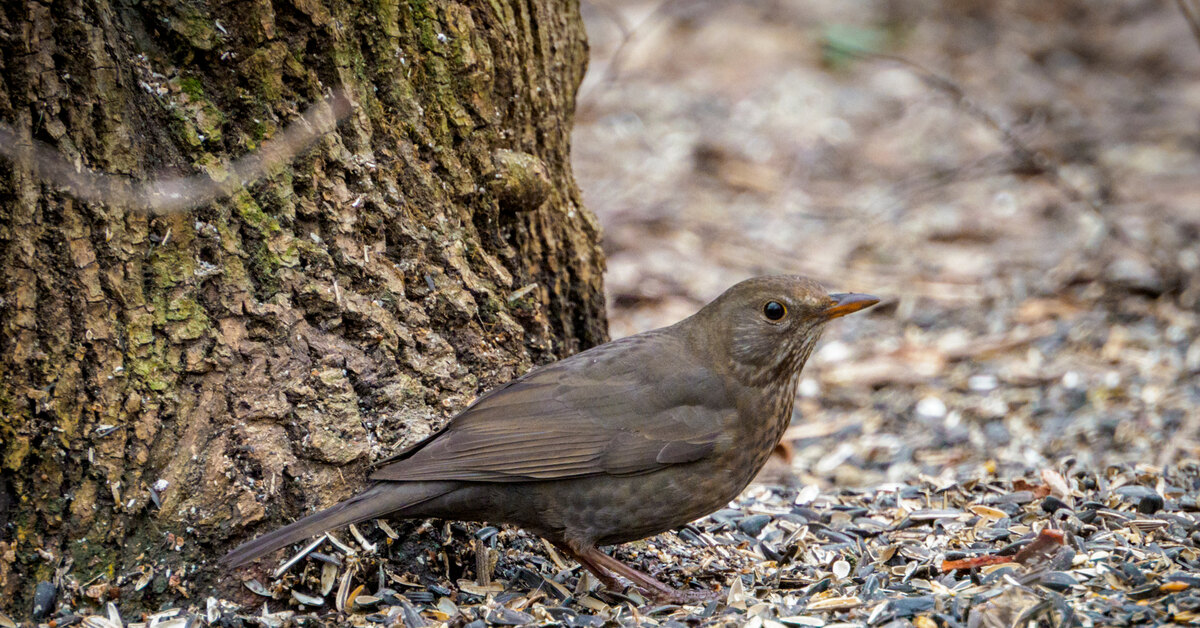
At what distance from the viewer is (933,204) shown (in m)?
8.36

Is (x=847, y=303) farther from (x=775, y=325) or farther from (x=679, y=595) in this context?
(x=679, y=595)

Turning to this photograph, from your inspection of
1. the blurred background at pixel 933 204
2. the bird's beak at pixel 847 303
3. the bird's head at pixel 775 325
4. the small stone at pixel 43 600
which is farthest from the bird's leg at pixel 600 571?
the blurred background at pixel 933 204

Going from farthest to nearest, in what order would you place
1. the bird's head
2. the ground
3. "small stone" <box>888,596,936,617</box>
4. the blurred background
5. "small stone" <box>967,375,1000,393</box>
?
1. "small stone" <box>967,375,1000,393</box>
2. the blurred background
3. the bird's head
4. the ground
5. "small stone" <box>888,596,936,617</box>

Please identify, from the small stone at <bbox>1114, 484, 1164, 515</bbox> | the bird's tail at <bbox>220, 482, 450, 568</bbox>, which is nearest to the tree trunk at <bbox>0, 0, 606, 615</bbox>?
the bird's tail at <bbox>220, 482, 450, 568</bbox>

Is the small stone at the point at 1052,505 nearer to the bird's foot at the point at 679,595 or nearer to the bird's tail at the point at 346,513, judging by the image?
the bird's foot at the point at 679,595

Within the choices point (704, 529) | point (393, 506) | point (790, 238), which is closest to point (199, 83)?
point (393, 506)

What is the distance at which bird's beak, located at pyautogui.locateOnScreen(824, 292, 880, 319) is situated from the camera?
359 centimetres

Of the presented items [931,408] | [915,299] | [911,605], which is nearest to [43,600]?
[911,605]

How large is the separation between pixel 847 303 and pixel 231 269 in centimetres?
197

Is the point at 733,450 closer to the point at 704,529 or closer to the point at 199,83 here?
the point at 704,529

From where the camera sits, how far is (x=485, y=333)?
3.76 m

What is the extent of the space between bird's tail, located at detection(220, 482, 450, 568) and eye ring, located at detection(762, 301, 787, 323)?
1.26m

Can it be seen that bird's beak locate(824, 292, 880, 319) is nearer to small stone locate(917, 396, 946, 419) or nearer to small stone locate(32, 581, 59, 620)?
small stone locate(917, 396, 946, 419)

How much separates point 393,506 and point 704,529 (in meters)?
1.34
